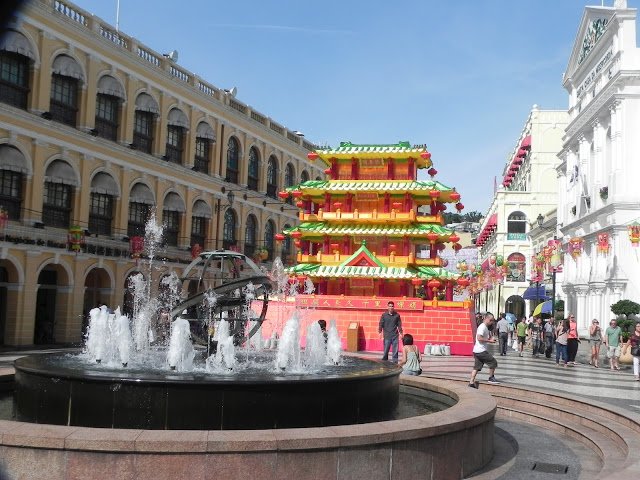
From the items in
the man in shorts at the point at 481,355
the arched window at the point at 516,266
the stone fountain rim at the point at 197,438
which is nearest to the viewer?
the stone fountain rim at the point at 197,438

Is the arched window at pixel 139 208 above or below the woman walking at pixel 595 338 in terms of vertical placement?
above

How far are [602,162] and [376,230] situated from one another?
18876mm

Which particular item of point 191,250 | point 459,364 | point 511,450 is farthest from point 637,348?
point 191,250

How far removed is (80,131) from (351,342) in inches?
626

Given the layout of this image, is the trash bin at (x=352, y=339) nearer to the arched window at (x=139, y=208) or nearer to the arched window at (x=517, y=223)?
the arched window at (x=139, y=208)

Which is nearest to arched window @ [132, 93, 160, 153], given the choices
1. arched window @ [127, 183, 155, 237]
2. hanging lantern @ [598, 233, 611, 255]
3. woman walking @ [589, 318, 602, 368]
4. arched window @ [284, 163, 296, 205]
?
arched window @ [127, 183, 155, 237]

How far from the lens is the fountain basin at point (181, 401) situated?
8070 millimetres

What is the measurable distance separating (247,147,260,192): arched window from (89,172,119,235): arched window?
1455 centimetres

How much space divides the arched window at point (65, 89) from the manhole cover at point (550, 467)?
2606 cm

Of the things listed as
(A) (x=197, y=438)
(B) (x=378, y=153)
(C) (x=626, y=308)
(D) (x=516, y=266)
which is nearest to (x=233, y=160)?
(B) (x=378, y=153)

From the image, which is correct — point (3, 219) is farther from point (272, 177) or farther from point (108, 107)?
point (272, 177)

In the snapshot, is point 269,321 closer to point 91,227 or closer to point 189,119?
point 91,227

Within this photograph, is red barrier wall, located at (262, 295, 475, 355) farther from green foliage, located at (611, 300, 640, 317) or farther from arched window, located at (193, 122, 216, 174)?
arched window, located at (193, 122, 216, 174)

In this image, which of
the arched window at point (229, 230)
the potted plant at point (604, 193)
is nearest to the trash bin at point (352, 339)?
the arched window at point (229, 230)
